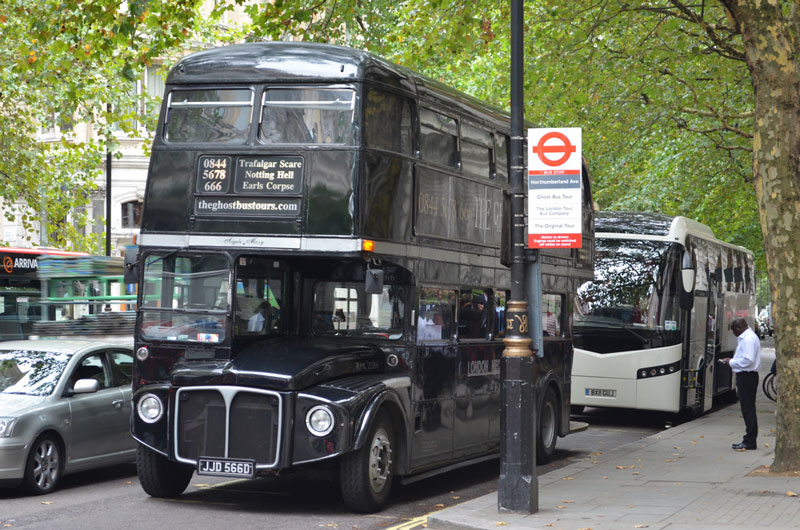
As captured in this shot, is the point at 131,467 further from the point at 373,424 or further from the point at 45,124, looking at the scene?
the point at 45,124

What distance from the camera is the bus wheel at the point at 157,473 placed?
35.6 feet

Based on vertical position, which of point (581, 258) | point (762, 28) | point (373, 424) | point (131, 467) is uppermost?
point (762, 28)

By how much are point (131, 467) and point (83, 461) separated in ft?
6.15

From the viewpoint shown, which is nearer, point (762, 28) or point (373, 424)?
point (373, 424)

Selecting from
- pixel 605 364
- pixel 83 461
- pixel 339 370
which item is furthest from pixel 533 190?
pixel 605 364

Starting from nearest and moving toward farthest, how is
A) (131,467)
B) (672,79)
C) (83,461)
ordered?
(83,461), (131,467), (672,79)

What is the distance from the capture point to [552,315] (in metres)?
15.3

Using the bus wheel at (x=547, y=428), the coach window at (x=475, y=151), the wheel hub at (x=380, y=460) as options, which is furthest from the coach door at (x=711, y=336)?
the wheel hub at (x=380, y=460)

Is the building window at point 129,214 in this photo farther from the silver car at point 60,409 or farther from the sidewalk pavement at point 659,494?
the silver car at point 60,409

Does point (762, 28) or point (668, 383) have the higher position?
point (762, 28)

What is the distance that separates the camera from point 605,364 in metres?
19.4

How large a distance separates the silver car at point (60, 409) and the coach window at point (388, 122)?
12.7ft

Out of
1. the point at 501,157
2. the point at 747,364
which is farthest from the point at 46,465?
the point at 747,364

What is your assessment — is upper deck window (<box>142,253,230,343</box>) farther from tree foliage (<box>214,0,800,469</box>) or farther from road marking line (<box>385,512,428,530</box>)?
tree foliage (<box>214,0,800,469</box>)
